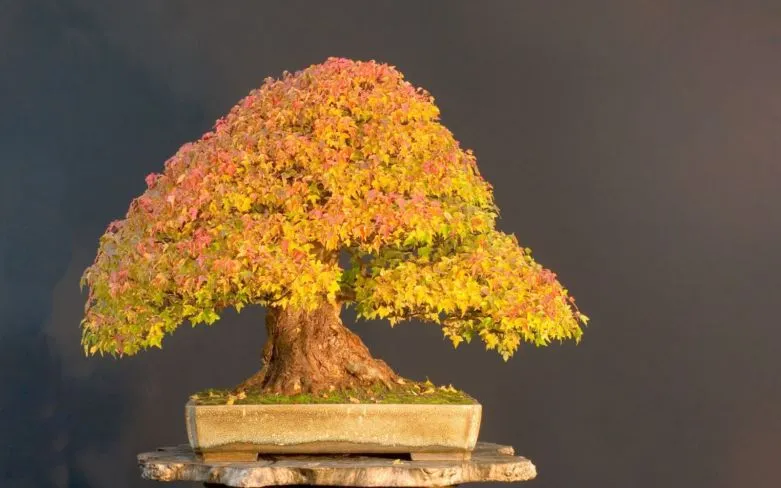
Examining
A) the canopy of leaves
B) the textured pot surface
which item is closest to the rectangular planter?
the textured pot surface

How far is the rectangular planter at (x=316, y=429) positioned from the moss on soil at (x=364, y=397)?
0.22ft

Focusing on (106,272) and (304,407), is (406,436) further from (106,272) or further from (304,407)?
(106,272)

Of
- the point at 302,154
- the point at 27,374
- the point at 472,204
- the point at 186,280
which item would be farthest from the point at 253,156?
the point at 27,374

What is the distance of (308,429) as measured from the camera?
243 inches

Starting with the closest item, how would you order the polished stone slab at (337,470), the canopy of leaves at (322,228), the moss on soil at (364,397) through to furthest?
the polished stone slab at (337,470) → the canopy of leaves at (322,228) → the moss on soil at (364,397)

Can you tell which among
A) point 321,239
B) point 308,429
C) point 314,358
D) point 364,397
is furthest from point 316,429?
point 321,239

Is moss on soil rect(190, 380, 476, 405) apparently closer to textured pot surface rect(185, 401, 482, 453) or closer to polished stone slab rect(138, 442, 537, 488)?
textured pot surface rect(185, 401, 482, 453)

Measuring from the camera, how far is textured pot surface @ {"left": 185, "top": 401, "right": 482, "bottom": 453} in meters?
6.17


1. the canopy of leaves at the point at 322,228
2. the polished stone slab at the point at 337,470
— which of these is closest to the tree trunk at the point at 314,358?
the canopy of leaves at the point at 322,228

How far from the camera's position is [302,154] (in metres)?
6.26

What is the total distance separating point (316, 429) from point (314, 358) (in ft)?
1.52

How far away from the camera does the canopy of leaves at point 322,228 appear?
609 centimetres

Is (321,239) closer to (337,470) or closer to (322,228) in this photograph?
(322,228)

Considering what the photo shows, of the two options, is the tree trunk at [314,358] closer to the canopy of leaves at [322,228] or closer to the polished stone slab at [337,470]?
the canopy of leaves at [322,228]
